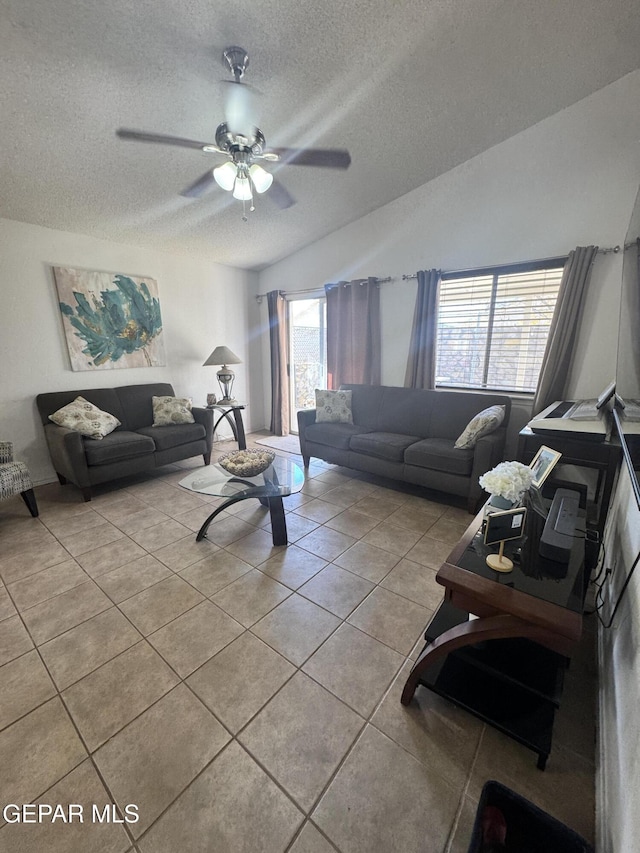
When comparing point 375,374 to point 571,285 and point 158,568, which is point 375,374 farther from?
point 158,568

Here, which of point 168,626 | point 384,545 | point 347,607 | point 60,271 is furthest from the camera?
point 60,271

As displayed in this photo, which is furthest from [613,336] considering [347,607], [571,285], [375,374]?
[347,607]

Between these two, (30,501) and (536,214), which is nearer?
(30,501)

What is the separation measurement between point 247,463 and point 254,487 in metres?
0.19

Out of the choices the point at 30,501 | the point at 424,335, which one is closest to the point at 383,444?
the point at 424,335

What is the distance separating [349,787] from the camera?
43.8 inches

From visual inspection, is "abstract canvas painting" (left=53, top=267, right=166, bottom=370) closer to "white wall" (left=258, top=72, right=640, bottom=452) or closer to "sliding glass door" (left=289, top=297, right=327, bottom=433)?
"sliding glass door" (left=289, top=297, right=327, bottom=433)

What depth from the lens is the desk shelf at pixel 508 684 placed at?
1.18 meters

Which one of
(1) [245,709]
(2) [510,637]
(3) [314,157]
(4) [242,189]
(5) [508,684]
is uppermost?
(3) [314,157]

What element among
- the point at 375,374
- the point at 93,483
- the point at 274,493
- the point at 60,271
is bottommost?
the point at 93,483

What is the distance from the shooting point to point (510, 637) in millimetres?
1163

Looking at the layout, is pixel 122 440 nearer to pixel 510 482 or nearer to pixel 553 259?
pixel 510 482

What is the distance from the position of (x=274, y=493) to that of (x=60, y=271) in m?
3.07

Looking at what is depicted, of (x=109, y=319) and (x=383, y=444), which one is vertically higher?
(x=109, y=319)
